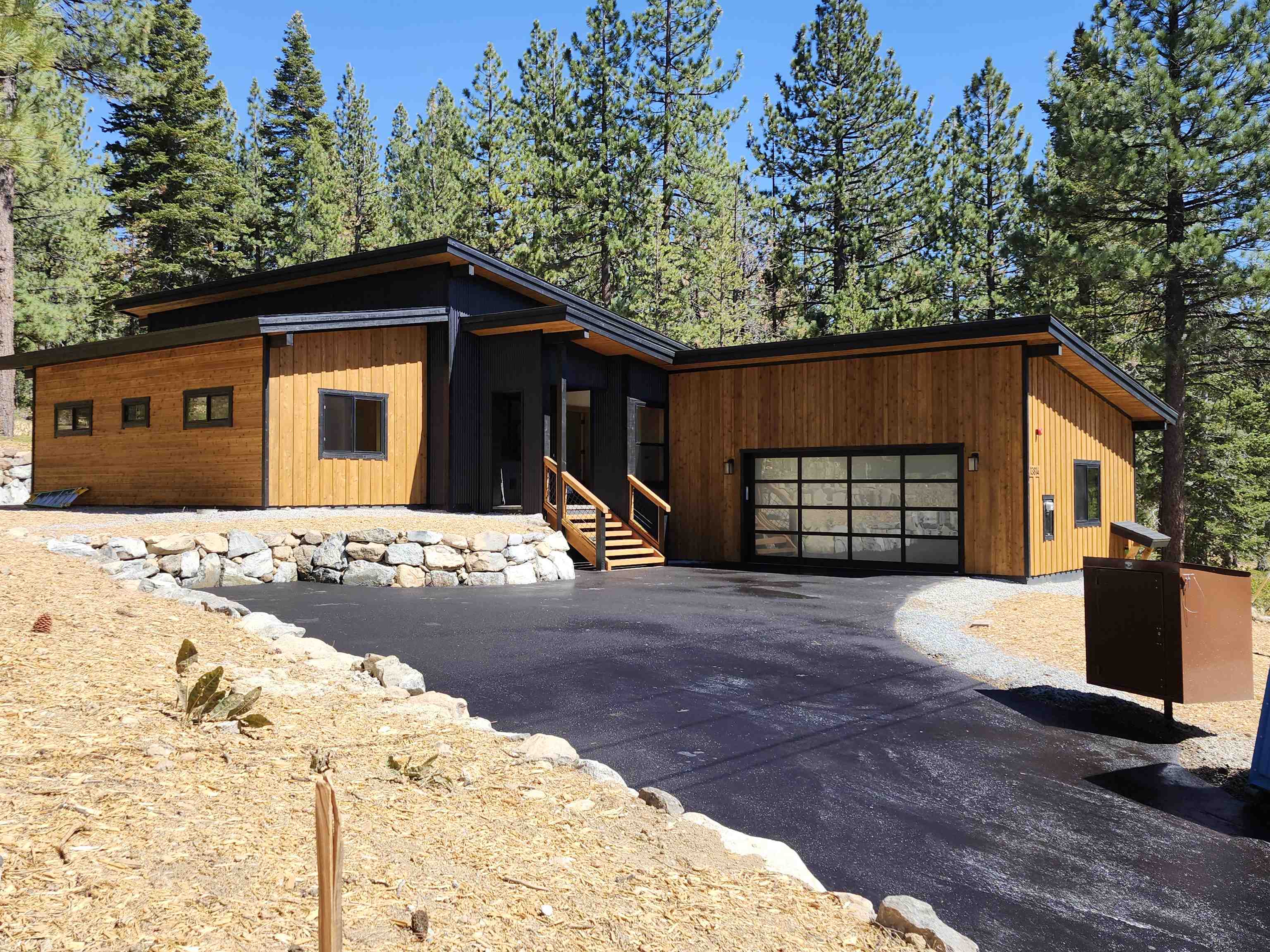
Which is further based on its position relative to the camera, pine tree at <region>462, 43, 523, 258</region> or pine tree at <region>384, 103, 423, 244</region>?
pine tree at <region>384, 103, 423, 244</region>

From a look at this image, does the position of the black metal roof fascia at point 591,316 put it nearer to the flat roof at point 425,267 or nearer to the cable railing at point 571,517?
the flat roof at point 425,267

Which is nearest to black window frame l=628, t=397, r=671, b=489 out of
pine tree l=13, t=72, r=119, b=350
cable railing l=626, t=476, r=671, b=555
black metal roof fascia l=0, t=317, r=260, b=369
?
cable railing l=626, t=476, r=671, b=555

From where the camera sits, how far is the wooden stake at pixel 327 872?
153cm

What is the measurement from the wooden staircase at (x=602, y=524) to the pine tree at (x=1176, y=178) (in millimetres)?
11563

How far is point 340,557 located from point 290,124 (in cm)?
3106

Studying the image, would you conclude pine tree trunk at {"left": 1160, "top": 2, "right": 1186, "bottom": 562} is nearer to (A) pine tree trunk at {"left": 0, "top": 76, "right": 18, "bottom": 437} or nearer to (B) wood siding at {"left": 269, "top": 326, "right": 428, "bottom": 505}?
(B) wood siding at {"left": 269, "top": 326, "right": 428, "bottom": 505}

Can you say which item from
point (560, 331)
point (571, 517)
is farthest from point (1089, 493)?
point (560, 331)

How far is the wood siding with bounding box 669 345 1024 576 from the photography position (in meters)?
12.9

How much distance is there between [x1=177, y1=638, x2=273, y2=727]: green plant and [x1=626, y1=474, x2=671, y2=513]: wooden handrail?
1172 centimetres

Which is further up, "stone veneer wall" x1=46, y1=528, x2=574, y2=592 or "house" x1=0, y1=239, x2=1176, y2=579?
"house" x1=0, y1=239, x2=1176, y2=579

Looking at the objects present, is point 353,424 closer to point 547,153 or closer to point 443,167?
point 547,153

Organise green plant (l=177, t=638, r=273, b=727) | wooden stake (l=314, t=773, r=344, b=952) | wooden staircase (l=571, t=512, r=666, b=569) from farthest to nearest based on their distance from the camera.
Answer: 1. wooden staircase (l=571, t=512, r=666, b=569)
2. green plant (l=177, t=638, r=273, b=727)
3. wooden stake (l=314, t=773, r=344, b=952)

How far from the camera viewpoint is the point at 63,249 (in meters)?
27.8

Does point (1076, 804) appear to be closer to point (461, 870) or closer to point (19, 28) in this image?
point (461, 870)
